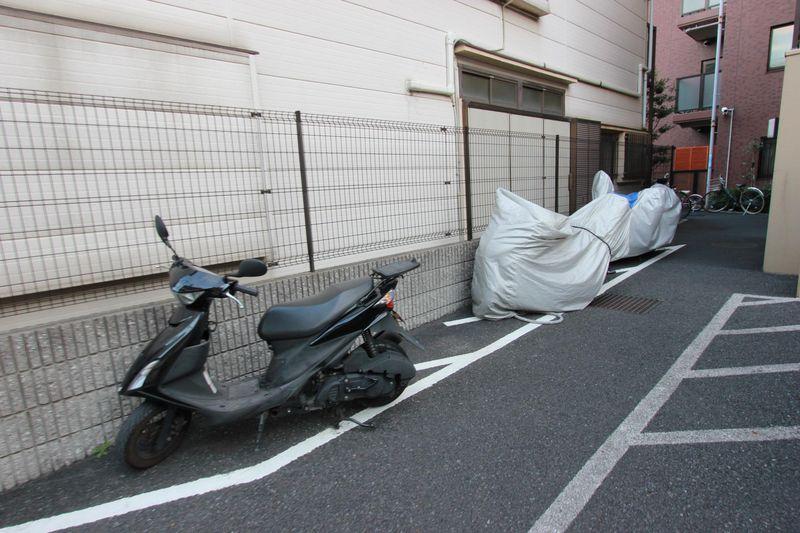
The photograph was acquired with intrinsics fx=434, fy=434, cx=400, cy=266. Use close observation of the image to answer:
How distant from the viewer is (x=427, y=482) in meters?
2.22

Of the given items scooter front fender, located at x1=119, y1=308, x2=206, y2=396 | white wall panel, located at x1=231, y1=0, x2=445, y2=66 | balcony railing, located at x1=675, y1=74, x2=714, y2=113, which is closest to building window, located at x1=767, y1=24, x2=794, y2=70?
balcony railing, located at x1=675, y1=74, x2=714, y2=113

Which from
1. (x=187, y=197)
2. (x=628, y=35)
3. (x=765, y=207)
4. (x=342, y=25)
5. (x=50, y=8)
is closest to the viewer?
(x=50, y=8)

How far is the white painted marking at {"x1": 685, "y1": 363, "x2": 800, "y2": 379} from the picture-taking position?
10.4 ft

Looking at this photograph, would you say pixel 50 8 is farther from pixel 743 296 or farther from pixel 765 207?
pixel 765 207

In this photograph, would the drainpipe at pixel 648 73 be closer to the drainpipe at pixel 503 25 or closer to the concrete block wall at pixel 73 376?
the drainpipe at pixel 503 25

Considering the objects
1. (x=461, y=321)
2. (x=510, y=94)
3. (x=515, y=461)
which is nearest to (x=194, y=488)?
(x=515, y=461)

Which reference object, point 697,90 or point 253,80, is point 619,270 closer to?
point 253,80

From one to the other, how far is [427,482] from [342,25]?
4290 mm

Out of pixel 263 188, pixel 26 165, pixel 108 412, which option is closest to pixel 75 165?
pixel 26 165

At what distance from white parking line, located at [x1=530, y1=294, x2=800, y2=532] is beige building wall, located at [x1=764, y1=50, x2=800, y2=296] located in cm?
356

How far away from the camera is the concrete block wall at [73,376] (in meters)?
2.31

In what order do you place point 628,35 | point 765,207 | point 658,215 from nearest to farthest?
point 658,215
point 628,35
point 765,207

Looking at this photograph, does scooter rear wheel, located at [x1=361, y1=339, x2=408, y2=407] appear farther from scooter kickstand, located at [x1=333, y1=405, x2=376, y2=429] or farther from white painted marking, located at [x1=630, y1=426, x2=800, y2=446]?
white painted marking, located at [x1=630, y1=426, x2=800, y2=446]

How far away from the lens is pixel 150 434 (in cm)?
243
